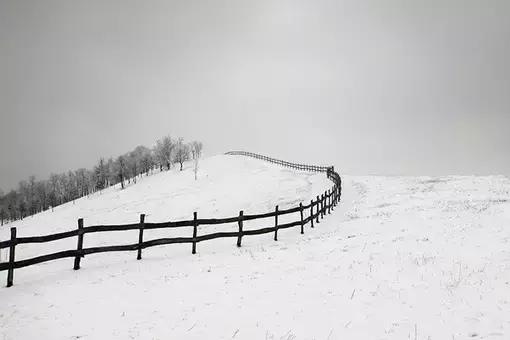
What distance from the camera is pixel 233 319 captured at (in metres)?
6.79

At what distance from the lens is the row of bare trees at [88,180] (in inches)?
4146

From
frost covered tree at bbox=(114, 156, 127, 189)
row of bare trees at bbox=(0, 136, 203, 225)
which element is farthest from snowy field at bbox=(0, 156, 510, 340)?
row of bare trees at bbox=(0, 136, 203, 225)

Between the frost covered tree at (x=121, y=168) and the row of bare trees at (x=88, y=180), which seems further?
the row of bare trees at (x=88, y=180)

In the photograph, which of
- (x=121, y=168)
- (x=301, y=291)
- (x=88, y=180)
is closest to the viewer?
(x=301, y=291)

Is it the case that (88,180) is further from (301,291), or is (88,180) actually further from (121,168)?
(301,291)

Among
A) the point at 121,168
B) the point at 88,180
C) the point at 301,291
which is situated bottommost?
the point at 88,180

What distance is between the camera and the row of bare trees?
346 ft

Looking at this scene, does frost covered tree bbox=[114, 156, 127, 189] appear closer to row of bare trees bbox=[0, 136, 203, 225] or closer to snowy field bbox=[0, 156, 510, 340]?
row of bare trees bbox=[0, 136, 203, 225]

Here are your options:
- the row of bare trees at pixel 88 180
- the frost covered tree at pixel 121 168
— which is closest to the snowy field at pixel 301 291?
the frost covered tree at pixel 121 168

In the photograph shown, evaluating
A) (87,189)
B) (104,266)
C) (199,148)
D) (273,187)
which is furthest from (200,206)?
(87,189)

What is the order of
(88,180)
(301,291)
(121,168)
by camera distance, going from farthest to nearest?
(88,180) < (121,168) < (301,291)

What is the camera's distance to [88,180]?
11469cm

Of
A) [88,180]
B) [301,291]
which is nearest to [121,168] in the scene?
[88,180]

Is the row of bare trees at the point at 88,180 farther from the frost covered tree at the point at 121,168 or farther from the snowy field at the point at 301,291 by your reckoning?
the snowy field at the point at 301,291
